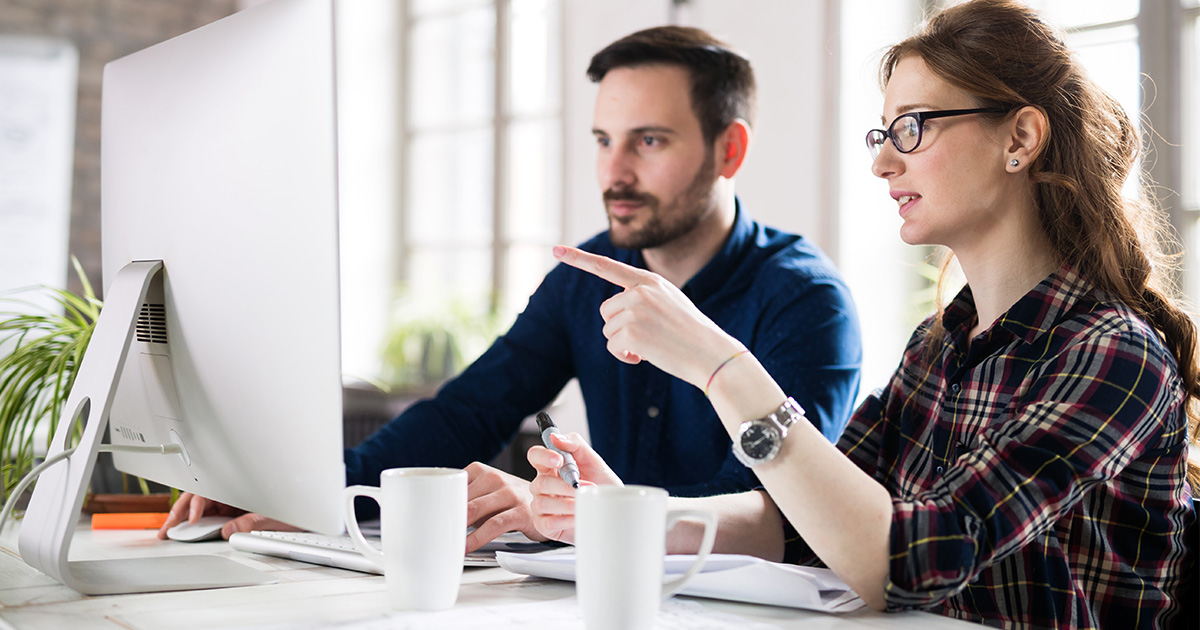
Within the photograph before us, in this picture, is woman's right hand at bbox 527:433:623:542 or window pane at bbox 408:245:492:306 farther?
window pane at bbox 408:245:492:306

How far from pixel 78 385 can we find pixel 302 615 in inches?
16.2

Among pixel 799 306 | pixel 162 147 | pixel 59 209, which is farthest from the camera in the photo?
pixel 59 209

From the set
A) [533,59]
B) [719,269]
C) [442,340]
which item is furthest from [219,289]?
[533,59]

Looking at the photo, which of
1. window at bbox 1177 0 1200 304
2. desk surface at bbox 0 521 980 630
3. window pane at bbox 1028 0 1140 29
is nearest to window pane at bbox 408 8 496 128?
window pane at bbox 1028 0 1140 29

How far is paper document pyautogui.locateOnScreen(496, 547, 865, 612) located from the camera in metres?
0.94

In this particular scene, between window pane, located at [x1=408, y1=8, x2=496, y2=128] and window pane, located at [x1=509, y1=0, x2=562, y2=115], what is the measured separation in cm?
17

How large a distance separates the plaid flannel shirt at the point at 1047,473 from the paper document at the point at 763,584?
0.06 metres

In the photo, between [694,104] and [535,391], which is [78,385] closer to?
[535,391]

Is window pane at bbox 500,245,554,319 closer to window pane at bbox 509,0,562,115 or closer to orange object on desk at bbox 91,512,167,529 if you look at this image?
window pane at bbox 509,0,562,115

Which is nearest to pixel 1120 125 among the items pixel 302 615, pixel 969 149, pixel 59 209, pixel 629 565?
pixel 969 149

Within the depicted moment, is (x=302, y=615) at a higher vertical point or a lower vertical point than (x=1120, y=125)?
lower

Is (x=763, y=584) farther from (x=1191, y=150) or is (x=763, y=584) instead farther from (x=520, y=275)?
(x=520, y=275)

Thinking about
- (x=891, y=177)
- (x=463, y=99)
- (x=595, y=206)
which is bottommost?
(x=891, y=177)

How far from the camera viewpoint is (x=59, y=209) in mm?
4570
